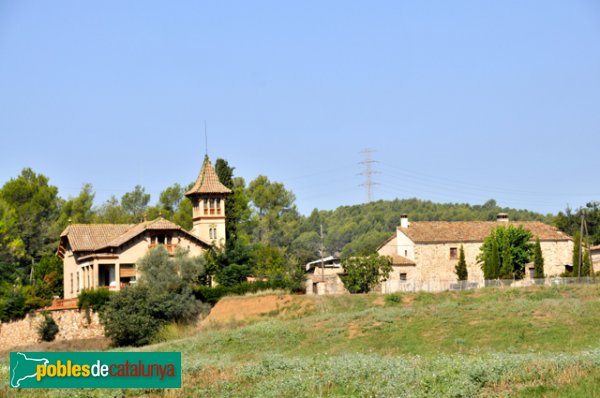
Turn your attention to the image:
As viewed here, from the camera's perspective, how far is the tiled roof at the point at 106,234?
220ft

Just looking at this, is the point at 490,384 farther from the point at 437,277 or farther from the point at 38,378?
the point at 437,277

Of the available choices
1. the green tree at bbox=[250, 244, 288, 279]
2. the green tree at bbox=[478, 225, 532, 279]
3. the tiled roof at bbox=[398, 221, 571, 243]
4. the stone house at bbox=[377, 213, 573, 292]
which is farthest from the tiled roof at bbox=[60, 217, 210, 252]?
the green tree at bbox=[478, 225, 532, 279]

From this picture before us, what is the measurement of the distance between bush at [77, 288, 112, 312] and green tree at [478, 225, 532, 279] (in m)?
25.8

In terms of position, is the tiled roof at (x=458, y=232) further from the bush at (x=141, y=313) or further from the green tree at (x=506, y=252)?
the bush at (x=141, y=313)

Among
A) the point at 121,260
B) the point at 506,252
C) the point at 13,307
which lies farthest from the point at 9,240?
the point at 506,252

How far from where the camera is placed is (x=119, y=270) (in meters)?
66.2

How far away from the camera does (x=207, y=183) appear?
72500mm

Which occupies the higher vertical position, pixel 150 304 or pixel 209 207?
pixel 209 207

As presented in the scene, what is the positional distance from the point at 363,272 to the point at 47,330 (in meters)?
20.7

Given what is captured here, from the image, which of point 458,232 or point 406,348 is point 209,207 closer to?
point 458,232

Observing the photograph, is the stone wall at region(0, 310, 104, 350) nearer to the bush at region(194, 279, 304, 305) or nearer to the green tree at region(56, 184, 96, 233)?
the bush at region(194, 279, 304, 305)

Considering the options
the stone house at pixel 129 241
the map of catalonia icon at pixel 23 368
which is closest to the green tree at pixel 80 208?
the stone house at pixel 129 241

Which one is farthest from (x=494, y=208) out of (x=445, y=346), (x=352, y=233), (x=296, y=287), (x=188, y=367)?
(x=188, y=367)

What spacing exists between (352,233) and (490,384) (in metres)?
136
